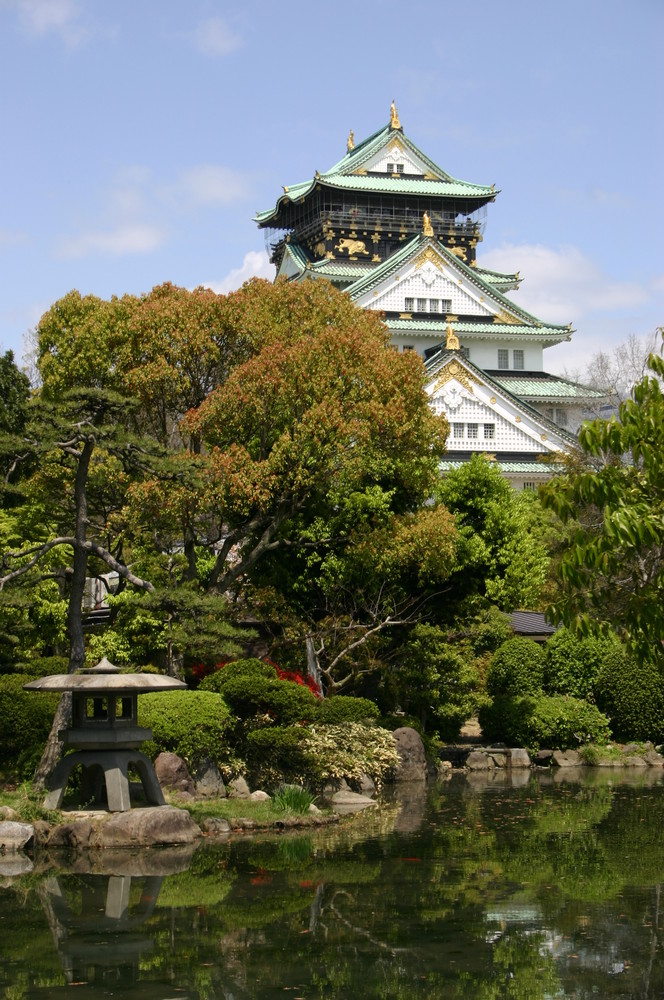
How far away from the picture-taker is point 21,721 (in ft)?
62.4

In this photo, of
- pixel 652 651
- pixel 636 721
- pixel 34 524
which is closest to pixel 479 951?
pixel 652 651

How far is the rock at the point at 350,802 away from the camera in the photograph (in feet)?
66.5

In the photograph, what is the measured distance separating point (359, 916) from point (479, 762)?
15.1m

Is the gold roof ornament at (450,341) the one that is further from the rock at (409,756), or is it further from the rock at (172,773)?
the rock at (172,773)

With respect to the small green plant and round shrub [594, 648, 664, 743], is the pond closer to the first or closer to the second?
the small green plant

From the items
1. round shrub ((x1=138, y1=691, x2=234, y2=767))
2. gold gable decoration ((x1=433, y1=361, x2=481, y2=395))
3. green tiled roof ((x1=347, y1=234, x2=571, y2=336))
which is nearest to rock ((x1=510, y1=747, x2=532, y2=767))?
round shrub ((x1=138, y1=691, x2=234, y2=767))

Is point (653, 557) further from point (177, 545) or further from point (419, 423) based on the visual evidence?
point (177, 545)

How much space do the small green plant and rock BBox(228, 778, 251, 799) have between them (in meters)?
0.95

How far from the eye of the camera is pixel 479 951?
10.8 meters

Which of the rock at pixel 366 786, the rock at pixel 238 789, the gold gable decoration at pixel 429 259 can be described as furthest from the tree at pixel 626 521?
the gold gable decoration at pixel 429 259

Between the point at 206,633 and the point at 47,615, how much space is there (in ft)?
22.5

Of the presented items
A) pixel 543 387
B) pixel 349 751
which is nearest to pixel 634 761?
pixel 349 751

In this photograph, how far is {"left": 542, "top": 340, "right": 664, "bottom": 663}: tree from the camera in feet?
30.3

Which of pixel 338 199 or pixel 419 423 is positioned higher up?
pixel 338 199
